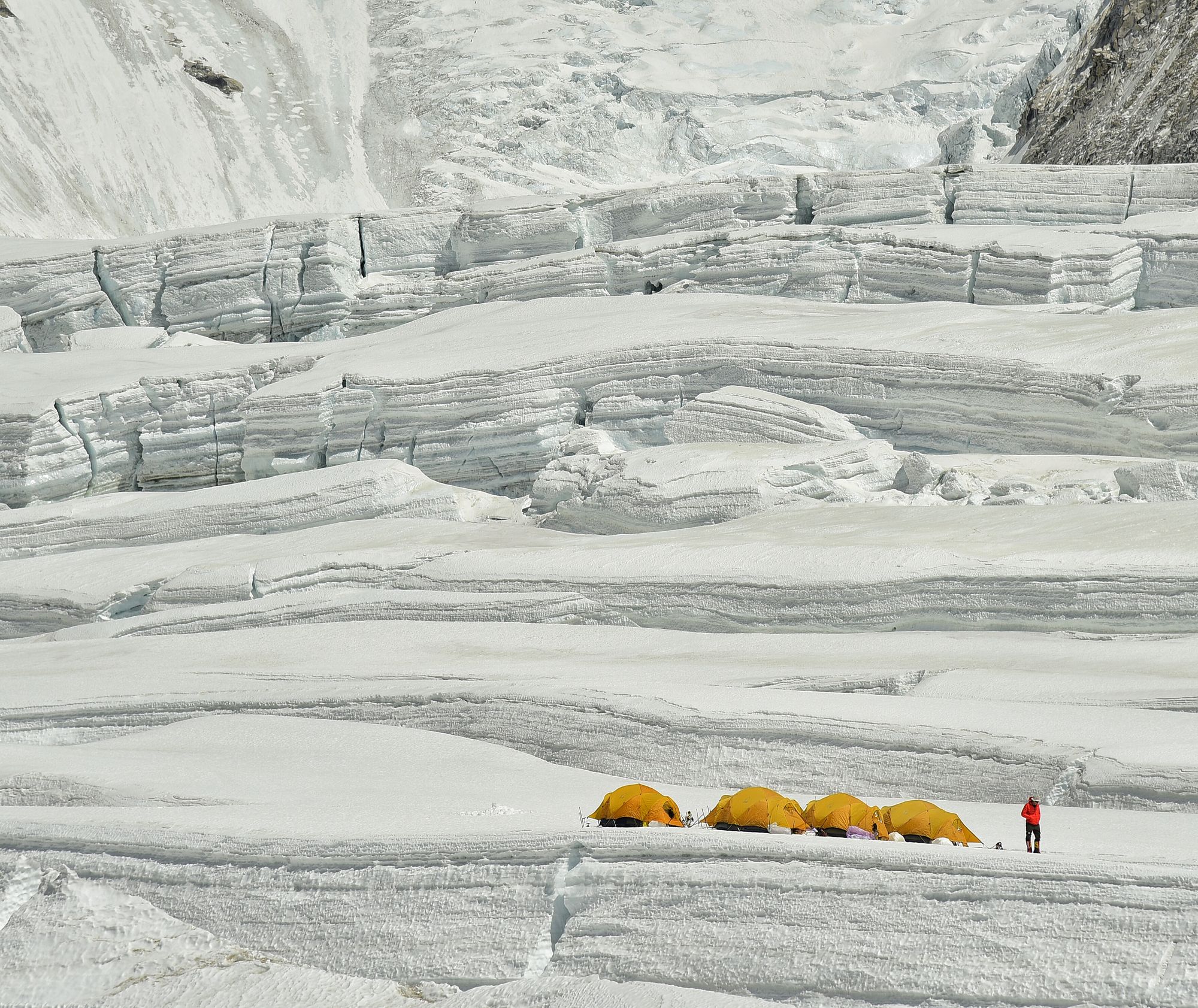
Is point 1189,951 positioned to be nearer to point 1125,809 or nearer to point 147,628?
point 1125,809

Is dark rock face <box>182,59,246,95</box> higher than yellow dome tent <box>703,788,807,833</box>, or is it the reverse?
dark rock face <box>182,59,246,95</box>

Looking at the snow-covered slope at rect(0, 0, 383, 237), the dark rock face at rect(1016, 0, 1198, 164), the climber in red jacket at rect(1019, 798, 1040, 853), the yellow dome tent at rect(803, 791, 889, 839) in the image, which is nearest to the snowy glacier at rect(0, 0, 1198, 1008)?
the yellow dome tent at rect(803, 791, 889, 839)

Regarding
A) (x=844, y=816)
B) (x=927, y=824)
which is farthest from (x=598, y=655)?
(x=927, y=824)

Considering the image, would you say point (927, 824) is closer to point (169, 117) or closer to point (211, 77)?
point (169, 117)

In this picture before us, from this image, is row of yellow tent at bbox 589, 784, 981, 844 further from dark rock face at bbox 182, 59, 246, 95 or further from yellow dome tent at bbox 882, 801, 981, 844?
dark rock face at bbox 182, 59, 246, 95

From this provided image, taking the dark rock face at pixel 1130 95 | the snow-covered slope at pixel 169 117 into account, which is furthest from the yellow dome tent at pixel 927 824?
the snow-covered slope at pixel 169 117

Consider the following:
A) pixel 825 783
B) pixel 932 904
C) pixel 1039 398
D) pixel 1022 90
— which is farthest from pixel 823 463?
pixel 1022 90
